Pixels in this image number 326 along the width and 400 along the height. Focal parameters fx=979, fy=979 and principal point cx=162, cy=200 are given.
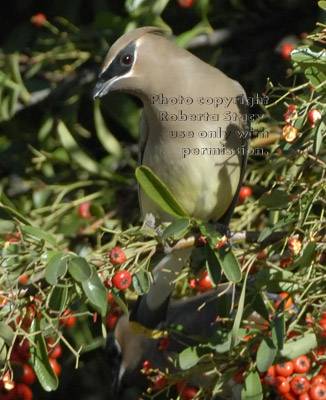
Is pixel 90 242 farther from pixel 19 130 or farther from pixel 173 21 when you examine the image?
pixel 173 21

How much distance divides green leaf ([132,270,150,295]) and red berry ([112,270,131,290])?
0.05 meters

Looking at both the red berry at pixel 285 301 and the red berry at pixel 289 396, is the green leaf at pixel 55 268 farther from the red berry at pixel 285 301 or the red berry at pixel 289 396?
the red berry at pixel 289 396

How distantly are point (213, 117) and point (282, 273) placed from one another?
2.76 ft

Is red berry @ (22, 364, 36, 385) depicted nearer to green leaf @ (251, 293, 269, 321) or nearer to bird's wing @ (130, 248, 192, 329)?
bird's wing @ (130, 248, 192, 329)

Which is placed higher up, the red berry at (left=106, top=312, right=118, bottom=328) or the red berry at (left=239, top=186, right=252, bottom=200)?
the red berry at (left=239, top=186, right=252, bottom=200)

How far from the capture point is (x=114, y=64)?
10.9 ft

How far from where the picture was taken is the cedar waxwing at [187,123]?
3414mm

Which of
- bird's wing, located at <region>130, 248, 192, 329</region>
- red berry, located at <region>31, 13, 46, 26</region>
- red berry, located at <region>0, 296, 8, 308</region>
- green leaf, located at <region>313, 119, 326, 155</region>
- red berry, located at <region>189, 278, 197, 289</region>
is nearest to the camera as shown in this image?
green leaf, located at <region>313, 119, 326, 155</region>

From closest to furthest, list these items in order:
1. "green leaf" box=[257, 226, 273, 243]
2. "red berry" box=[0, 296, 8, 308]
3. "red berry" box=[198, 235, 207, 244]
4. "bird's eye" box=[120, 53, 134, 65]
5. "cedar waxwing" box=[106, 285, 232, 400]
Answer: "red berry" box=[0, 296, 8, 308] < "green leaf" box=[257, 226, 273, 243] < "red berry" box=[198, 235, 207, 244] < "bird's eye" box=[120, 53, 134, 65] < "cedar waxwing" box=[106, 285, 232, 400]

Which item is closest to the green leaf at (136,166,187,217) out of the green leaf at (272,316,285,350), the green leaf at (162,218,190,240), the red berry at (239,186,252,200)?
the green leaf at (162,218,190,240)

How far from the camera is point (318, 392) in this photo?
2.72 m

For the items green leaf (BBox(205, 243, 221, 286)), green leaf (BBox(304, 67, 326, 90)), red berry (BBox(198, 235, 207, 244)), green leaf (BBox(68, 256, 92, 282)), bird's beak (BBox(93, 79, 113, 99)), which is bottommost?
red berry (BBox(198, 235, 207, 244))

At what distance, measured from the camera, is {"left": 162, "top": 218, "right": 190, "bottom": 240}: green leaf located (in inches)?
107

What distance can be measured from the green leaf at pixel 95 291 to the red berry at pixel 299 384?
22.9 inches
